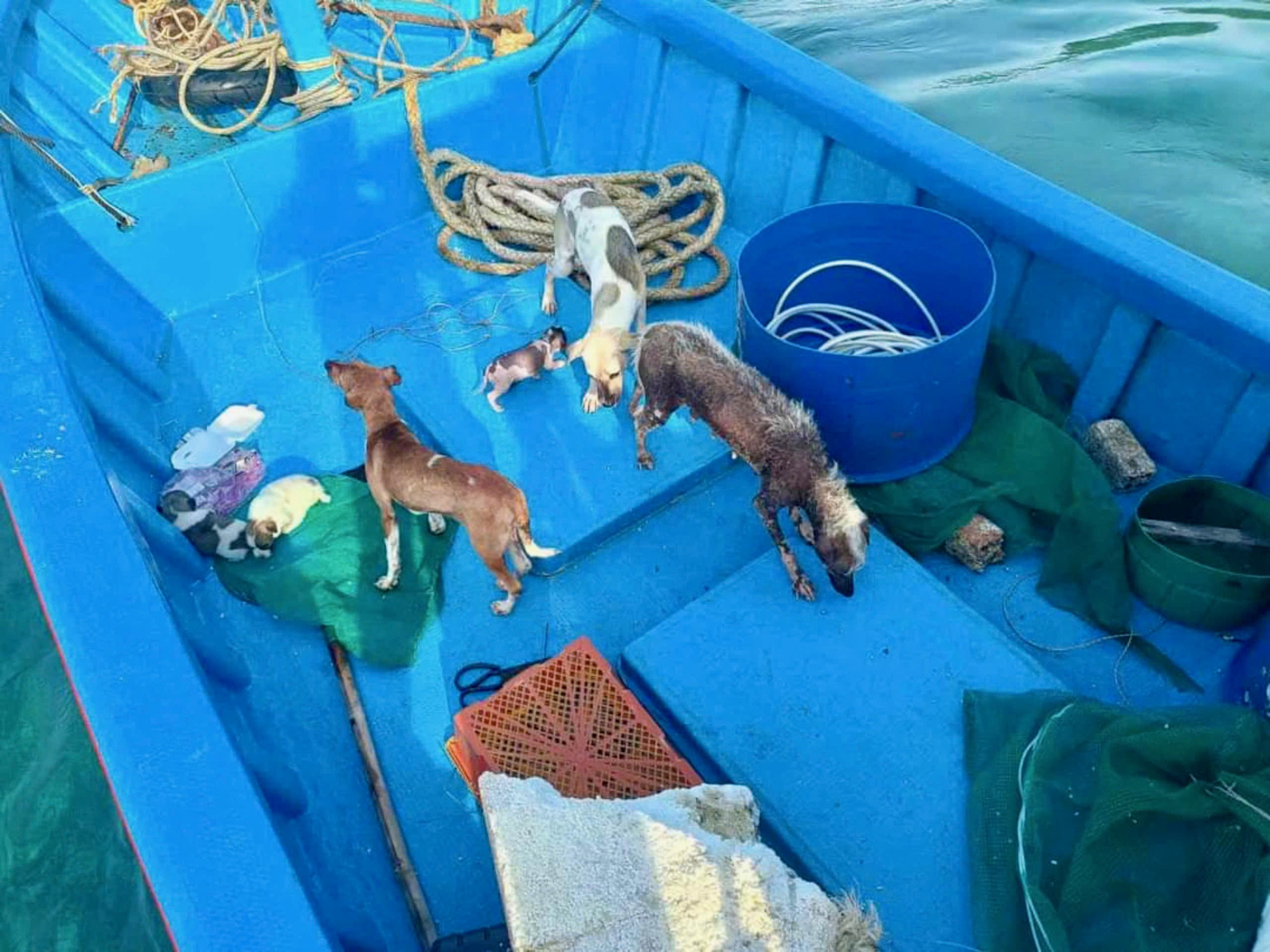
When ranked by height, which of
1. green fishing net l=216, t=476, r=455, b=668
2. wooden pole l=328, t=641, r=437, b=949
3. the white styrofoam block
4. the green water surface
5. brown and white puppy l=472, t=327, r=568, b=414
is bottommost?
the green water surface

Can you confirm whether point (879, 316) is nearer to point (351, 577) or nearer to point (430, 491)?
point (430, 491)

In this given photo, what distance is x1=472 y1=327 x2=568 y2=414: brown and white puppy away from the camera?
4.38 metres

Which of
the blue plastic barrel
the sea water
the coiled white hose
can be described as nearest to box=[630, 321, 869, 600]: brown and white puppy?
the blue plastic barrel

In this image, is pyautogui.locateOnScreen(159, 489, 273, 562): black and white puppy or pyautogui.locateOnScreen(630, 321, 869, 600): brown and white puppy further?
pyautogui.locateOnScreen(159, 489, 273, 562): black and white puppy

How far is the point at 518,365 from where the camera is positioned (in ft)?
14.4

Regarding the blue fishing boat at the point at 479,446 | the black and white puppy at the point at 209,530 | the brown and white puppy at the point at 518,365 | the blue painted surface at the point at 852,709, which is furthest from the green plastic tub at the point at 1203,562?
the black and white puppy at the point at 209,530

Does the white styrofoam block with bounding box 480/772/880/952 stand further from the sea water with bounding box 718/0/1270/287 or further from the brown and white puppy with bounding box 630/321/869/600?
the sea water with bounding box 718/0/1270/287

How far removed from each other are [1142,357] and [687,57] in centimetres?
306

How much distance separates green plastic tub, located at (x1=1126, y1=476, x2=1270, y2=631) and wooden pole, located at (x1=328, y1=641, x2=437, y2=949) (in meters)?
2.94

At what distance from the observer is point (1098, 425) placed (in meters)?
3.88

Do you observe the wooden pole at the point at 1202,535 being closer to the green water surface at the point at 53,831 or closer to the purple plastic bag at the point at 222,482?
the purple plastic bag at the point at 222,482

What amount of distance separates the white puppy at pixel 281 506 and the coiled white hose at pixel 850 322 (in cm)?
226

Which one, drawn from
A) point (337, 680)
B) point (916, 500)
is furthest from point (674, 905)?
point (916, 500)

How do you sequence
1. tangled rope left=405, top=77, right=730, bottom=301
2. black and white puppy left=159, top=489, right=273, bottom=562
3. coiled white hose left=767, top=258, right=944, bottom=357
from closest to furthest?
black and white puppy left=159, top=489, right=273, bottom=562, coiled white hose left=767, top=258, right=944, bottom=357, tangled rope left=405, top=77, right=730, bottom=301
